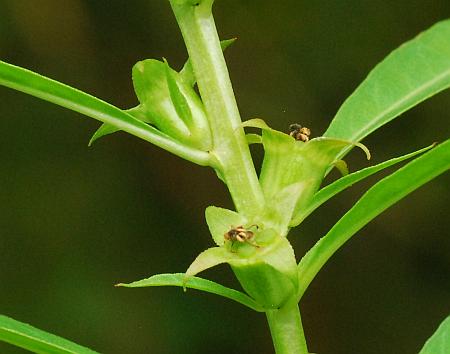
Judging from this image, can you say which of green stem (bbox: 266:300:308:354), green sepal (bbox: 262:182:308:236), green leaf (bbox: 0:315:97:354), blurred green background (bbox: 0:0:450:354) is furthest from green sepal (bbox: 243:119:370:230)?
blurred green background (bbox: 0:0:450:354)

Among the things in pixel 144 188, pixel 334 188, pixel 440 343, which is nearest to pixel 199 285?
pixel 334 188

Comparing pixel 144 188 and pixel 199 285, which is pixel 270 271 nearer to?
pixel 199 285

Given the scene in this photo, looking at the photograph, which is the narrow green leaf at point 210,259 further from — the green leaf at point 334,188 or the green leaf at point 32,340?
the green leaf at point 32,340

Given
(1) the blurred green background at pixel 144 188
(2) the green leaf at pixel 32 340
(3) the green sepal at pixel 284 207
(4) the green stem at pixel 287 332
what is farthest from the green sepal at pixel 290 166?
(1) the blurred green background at pixel 144 188

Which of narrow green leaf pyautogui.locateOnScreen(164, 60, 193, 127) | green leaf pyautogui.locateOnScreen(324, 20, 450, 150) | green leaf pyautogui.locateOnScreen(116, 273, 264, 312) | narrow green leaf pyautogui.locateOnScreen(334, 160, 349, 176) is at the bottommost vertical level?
green leaf pyautogui.locateOnScreen(116, 273, 264, 312)

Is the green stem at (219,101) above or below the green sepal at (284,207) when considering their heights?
above

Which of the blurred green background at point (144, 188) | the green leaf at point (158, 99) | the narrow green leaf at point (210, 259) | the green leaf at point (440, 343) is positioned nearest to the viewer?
the narrow green leaf at point (210, 259)

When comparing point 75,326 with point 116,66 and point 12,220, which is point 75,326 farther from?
point 116,66

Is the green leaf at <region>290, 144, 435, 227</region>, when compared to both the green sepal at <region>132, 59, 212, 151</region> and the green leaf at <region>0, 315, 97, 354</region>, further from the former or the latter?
the green leaf at <region>0, 315, 97, 354</region>
